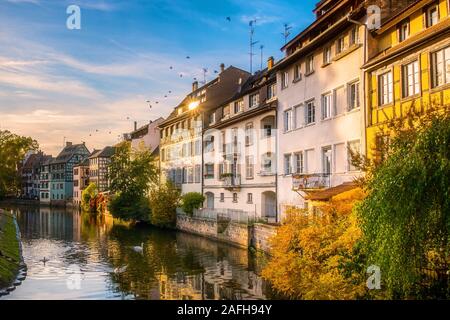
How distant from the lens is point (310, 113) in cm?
2933

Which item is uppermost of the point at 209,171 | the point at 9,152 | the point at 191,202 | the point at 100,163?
the point at 9,152

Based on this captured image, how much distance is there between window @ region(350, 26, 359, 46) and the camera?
Answer: 79.4ft

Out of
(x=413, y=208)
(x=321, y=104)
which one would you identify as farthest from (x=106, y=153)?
(x=413, y=208)

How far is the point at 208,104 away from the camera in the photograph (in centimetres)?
4972

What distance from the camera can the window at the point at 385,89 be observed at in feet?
70.1

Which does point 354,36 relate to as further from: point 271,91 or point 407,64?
point 271,91

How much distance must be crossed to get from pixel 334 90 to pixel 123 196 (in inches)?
1384

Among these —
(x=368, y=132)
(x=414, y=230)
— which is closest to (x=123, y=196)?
(x=368, y=132)

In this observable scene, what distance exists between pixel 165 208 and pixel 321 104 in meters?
23.8

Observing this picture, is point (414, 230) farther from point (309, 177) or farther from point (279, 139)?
point (279, 139)

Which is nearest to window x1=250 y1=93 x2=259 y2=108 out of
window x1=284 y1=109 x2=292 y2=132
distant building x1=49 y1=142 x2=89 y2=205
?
window x1=284 y1=109 x2=292 y2=132

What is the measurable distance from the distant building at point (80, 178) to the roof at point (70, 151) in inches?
333

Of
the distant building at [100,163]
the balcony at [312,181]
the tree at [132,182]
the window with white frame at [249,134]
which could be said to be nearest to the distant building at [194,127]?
the tree at [132,182]

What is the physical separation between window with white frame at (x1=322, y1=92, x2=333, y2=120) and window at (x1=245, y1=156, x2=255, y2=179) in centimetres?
1162
